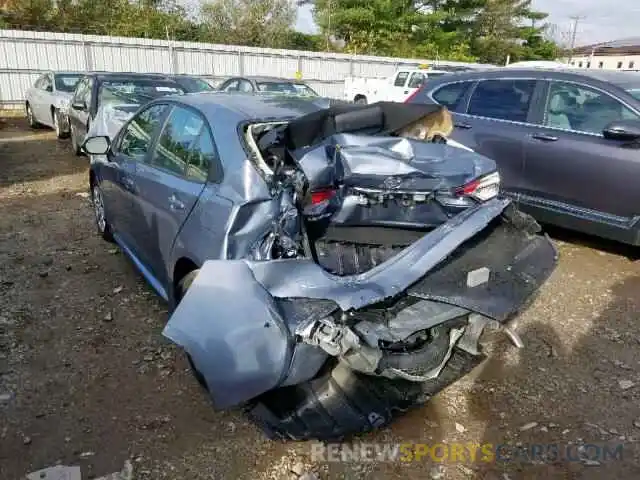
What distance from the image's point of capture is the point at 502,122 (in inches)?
223

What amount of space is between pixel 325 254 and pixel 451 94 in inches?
169

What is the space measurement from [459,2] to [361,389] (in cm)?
3652

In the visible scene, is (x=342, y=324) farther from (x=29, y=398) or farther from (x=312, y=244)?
(x=29, y=398)

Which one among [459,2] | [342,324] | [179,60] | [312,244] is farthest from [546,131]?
[459,2]

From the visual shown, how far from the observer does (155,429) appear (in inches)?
107

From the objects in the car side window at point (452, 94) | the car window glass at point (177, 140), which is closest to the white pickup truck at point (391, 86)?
the car side window at point (452, 94)

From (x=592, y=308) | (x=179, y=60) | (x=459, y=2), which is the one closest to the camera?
(x=592, y=308)

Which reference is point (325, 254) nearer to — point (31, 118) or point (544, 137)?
point (544, 137)

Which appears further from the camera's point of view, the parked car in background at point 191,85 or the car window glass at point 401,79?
the car window glass at point 401,79

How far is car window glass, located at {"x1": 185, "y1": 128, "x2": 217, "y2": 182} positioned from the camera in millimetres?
2977

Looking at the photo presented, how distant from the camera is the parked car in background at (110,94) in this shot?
8188 mm

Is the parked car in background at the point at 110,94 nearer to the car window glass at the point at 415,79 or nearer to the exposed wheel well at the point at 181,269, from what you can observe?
the exposed wheel well at the point at 181,269

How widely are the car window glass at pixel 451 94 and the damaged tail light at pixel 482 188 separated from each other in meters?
3.17

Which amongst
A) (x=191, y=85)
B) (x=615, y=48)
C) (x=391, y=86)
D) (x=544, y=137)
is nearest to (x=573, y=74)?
(x=544, y=137)
